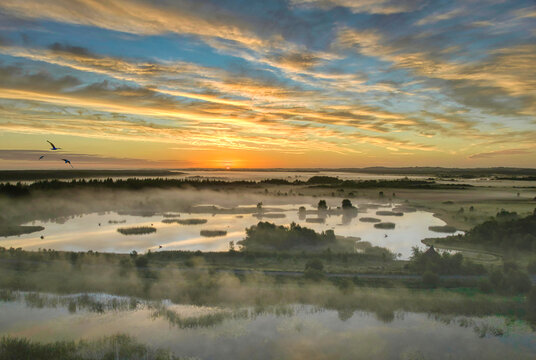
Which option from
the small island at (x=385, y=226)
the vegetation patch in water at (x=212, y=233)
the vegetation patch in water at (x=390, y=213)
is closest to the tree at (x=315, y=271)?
the vegetation patch in water at (x=212, y=233)

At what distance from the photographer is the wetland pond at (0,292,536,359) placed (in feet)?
72.5

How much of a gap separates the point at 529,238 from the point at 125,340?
48.6 m

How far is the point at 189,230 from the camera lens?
68.3m

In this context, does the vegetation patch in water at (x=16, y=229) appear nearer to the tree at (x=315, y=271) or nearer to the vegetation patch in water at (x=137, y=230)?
the vegetation patch in water at (x=137, y=230)

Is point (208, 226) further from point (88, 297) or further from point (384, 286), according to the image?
point (384, 286)

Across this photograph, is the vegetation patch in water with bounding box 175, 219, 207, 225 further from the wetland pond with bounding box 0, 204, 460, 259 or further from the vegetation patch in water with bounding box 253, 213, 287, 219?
the vegetation patch in water with bounding box 253, 213, 287, 219

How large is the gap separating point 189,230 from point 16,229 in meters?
32.5

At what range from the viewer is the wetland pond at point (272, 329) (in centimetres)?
2211

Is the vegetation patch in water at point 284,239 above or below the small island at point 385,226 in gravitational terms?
above

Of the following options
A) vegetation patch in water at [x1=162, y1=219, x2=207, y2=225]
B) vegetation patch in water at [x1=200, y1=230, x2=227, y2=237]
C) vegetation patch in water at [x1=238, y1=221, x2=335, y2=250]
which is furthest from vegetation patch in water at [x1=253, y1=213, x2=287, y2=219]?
vegetation patch in water at [x1=238, y1=221, x2=335, y2=250]

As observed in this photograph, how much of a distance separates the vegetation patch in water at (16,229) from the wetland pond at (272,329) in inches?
1629

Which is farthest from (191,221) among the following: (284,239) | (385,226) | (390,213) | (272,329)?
(272,329)

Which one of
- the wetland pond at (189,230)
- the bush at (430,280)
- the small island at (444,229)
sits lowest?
the wetland pond at (189,230)

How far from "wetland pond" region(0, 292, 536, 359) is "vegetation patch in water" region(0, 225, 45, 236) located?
136ft
